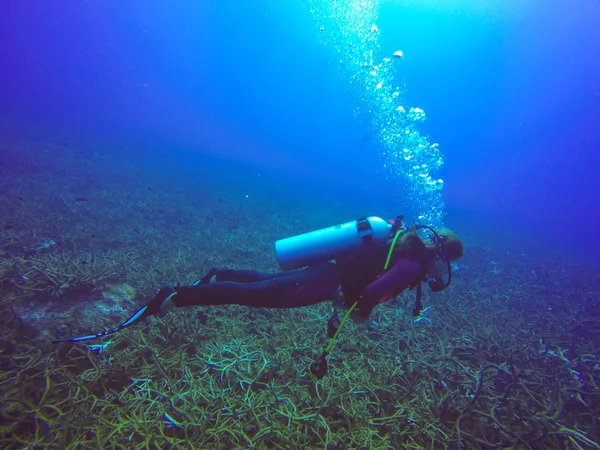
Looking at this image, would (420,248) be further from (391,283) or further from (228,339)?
(228,339)

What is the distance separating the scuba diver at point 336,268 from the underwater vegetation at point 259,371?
84 centimetres

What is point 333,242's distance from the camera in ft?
13.0

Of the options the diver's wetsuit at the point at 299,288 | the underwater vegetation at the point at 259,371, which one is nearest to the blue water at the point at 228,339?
the underwater vegetation at the point at 259,371

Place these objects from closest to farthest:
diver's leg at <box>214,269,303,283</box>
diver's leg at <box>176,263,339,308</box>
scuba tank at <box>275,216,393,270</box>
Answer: scuba tank at <box>275,216,393,270</box>
diver's leg at <box>176,263,339,308</box>
diver's leg at <box>214,269,303,283</box>

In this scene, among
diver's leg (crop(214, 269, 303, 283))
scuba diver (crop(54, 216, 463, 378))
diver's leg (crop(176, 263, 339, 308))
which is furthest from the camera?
diver's leg (crop(214, 269, 303, 283))

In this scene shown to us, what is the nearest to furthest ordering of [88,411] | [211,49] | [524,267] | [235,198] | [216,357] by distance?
[88,411] → [216,357] → [524,267] → [235,198] → [211,49]

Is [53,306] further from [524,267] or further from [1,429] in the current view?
[524,267]

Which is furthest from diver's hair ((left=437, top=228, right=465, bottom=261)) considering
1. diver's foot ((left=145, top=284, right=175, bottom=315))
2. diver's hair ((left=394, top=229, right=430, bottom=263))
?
diver's foot ((left=145, top=284, right=175, bottom=315))

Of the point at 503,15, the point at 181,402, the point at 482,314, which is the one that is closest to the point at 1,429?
the point at 181,402

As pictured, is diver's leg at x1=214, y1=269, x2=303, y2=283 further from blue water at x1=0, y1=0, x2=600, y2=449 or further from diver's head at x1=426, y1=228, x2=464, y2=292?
diver's head at x1=426, y1=228, x2=464, y2=292

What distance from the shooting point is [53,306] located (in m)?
4.86

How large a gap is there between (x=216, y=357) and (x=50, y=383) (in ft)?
6.86

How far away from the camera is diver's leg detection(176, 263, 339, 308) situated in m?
3.98

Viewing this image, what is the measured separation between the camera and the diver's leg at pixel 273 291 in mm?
3979
